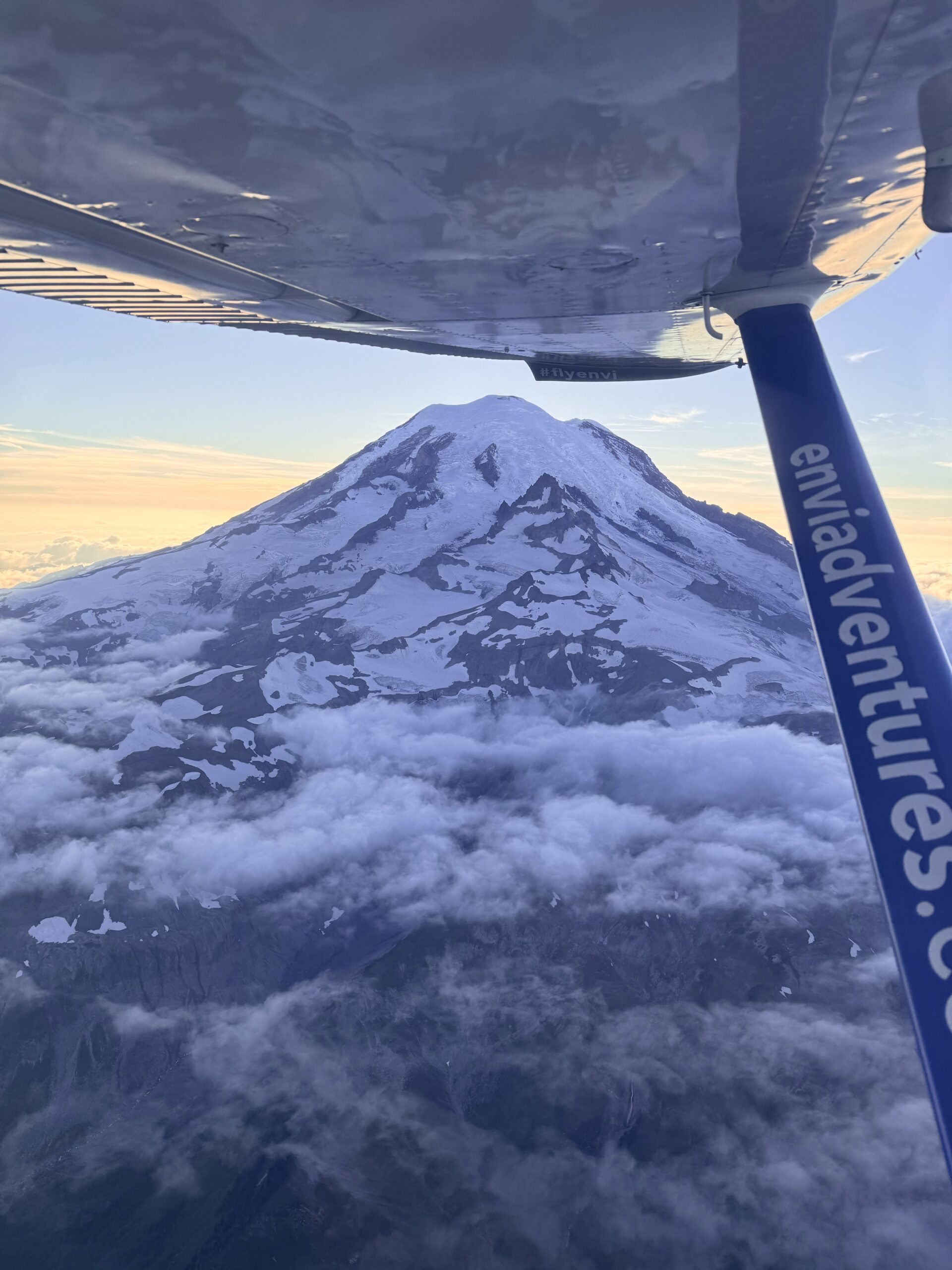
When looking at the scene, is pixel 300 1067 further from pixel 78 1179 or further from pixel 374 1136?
pixel 78 1179

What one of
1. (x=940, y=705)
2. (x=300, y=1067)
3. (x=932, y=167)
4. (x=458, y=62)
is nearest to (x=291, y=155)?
(x=458, y=62)

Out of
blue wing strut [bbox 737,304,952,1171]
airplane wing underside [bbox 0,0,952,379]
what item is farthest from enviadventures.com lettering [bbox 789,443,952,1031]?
airplane wing underside [bbox 0,0,952,379]

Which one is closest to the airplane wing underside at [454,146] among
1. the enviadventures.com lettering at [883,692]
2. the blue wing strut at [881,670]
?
the blue wing strut at [881,670]

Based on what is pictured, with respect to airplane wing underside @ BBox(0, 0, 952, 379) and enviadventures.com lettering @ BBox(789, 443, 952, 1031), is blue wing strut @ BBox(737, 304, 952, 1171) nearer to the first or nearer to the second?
enviadventures.com lettering @ BBox(789, 443, 952, 1031)

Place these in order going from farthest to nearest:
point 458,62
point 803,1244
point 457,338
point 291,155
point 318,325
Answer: point 803,1244, point 457,338, point 318,325, point 291,155, point 458,62

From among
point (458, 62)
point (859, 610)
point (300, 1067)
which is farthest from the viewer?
point (300, 1067)

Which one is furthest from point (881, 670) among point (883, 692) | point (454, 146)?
point (454, 146)

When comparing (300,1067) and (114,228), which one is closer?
(114,228)
